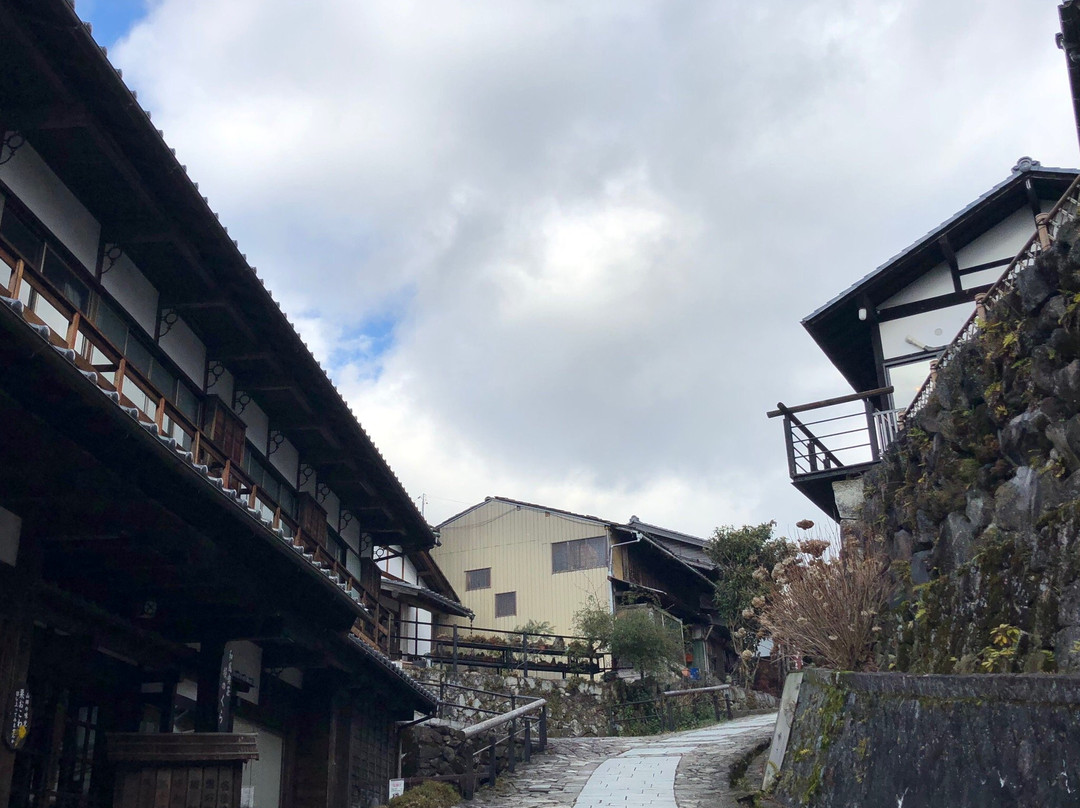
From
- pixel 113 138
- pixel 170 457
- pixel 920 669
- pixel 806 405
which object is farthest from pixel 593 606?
pixel 170 457

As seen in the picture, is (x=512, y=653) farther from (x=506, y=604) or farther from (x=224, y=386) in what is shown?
(x=224, y=386)

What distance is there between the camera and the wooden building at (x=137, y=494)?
6648mm

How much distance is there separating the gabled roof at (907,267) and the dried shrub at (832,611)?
8991 mm

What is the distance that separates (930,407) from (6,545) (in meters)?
11.8

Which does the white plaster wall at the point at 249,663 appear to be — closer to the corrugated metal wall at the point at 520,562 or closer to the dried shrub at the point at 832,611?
the dried shrub at the point at 832,611

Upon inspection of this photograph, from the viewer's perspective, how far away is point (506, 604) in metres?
34.9

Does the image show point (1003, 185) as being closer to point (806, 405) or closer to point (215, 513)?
point (806, 405)

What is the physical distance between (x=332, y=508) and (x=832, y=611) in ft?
33.4

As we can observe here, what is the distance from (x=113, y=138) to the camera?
10008mm

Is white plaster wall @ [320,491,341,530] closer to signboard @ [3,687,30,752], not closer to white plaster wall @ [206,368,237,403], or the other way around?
white plaster wall @ [206,368,237,403]

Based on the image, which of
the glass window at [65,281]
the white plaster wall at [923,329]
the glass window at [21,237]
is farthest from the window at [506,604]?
the glass window at [21,237]

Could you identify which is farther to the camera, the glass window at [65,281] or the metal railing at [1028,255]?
the metal railing at [1028,255]

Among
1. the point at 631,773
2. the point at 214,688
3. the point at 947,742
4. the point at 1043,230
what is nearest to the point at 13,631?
the point at 214,688

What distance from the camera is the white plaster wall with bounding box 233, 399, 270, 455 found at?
14974 mm
